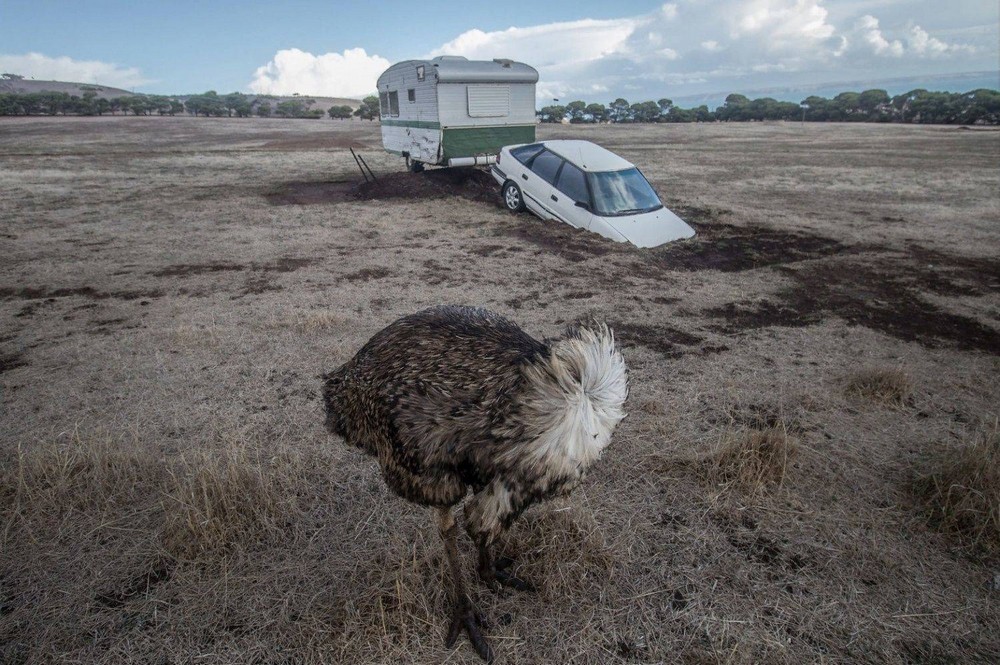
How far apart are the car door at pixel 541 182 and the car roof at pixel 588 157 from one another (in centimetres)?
18

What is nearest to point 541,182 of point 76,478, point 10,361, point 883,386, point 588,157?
point 588,157

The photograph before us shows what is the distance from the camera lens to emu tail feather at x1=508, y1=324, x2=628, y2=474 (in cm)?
201

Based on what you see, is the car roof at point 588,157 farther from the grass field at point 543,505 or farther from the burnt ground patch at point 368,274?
the burnt ground patch at point 368,274

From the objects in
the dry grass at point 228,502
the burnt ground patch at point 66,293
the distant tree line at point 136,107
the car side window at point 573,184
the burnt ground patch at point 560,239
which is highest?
the distant tree line at point 136,107

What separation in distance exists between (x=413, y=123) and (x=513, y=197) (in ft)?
17.9

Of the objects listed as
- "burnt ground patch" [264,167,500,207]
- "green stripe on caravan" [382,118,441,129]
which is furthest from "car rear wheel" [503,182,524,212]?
"green stripe on caravan" [382,118,441,129]

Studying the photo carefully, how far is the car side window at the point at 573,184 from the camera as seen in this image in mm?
10367

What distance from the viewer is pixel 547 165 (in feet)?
37.0

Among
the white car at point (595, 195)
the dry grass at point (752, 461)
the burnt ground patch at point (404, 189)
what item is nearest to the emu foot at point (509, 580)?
the dry grass at point (752, 461)

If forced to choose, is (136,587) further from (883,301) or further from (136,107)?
(136,107)

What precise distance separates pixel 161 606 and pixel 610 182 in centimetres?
931

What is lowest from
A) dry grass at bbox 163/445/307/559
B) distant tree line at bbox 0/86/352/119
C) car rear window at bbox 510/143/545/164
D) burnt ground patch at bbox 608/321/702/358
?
dry grass at bbox 163/445/307/559

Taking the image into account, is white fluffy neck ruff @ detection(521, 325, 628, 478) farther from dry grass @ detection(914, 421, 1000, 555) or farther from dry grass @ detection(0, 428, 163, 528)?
dry grass @ detection(0, 428, 163, 528)

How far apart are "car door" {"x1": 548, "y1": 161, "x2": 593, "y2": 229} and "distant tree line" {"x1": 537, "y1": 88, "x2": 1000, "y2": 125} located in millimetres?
43317
